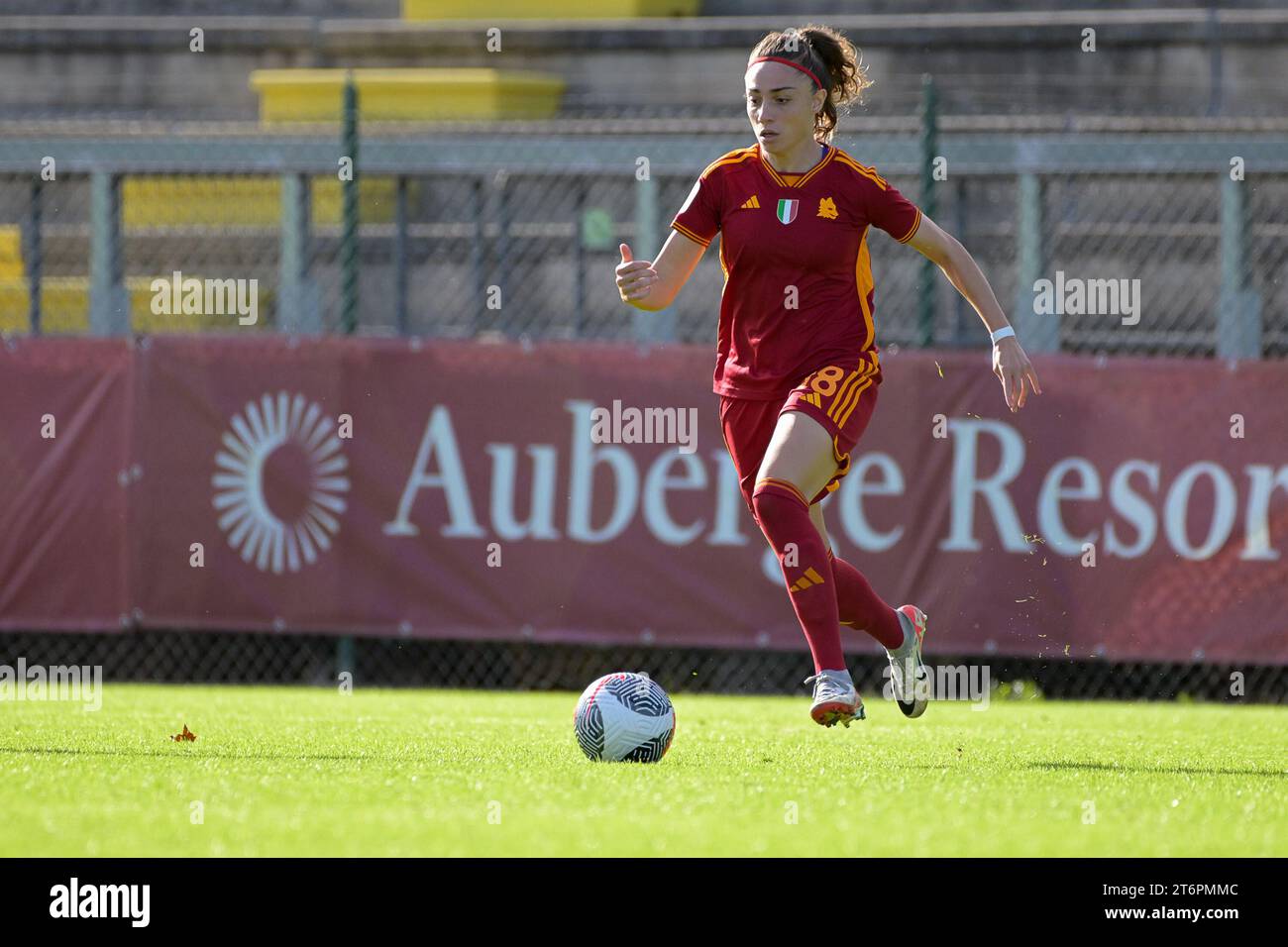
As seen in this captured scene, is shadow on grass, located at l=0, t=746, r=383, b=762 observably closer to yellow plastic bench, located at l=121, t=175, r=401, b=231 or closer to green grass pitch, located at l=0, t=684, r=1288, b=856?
green grass pitch, located at l=0, t=684, r=1288, b=856

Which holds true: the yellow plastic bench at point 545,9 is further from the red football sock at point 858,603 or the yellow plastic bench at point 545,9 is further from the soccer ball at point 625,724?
the soccer ball at point 625,724

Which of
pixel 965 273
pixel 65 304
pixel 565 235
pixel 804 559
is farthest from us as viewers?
pixel 65 304

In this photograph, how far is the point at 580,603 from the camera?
10383mm

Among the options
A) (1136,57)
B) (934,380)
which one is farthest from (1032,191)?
(1136,57)

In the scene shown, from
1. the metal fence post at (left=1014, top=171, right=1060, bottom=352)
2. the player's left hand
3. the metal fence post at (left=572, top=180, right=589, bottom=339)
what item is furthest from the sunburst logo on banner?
the player's left hand

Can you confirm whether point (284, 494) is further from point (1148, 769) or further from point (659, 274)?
point (1148, 769)

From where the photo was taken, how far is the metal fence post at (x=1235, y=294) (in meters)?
10.5

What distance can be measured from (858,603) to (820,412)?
81 centimetres

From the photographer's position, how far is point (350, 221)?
10.9 meters

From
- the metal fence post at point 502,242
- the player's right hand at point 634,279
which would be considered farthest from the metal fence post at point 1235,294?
the player's right hand at point 634,279

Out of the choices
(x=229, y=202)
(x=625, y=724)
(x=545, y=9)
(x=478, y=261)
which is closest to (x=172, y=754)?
(x=625, y=724)

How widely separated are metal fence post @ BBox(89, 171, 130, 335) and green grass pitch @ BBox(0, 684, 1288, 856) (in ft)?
10.6

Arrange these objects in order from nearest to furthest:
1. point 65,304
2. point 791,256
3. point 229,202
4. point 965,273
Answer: point 791,256 → point 965,273 → point 65,304 → point 229,202

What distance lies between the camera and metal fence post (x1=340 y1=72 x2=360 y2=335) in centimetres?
1084
